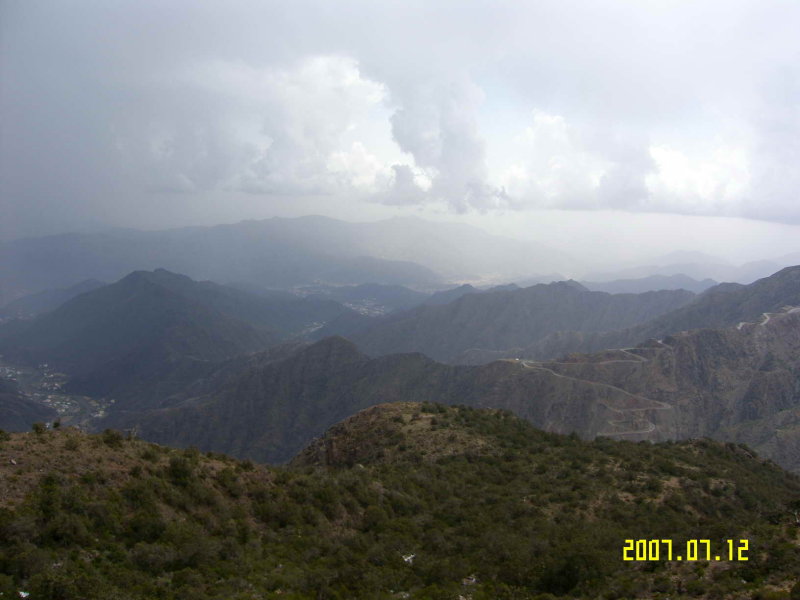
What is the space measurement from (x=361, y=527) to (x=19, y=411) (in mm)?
160441

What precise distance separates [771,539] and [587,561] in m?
6.57

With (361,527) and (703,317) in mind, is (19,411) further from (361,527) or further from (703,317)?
(703,317)

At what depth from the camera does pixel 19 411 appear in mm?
139375

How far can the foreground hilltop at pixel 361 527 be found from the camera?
1366 cm

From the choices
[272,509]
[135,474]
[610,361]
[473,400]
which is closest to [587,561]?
[272,509]

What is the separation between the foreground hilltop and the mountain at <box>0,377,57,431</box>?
139 metres

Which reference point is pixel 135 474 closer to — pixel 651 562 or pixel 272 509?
pixel 272 509

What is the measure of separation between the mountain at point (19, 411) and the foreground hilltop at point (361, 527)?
139196mm

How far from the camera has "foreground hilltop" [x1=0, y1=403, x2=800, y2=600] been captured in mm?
13664
